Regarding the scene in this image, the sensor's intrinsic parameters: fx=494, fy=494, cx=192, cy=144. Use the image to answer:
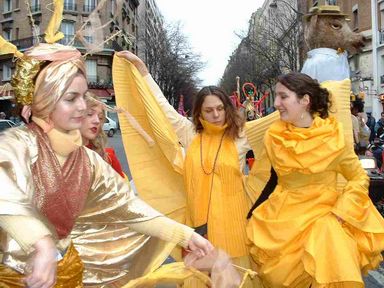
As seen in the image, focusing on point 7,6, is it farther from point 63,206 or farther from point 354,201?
point 63,206

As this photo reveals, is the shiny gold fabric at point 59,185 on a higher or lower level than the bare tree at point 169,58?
lower

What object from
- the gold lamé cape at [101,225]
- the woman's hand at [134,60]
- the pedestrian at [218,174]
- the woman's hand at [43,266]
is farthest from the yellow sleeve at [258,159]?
the woman's hand at [43,266]

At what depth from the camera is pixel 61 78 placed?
1903mm

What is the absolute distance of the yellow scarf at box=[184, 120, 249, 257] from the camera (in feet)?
11.2

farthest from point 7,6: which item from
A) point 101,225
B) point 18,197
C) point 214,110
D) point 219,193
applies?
point 18,197

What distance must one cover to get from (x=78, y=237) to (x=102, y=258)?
0.53 ft

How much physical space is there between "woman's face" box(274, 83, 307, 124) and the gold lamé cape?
1.24m

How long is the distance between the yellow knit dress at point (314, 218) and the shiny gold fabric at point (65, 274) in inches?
49.3

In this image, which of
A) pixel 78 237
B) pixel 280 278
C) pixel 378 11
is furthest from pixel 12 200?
pixel 378 11

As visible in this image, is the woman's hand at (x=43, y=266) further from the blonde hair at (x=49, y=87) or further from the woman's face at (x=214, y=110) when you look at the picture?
the woman's face at (x=214, y=110)

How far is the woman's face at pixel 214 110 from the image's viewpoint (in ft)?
12.0

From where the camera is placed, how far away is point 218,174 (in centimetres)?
350

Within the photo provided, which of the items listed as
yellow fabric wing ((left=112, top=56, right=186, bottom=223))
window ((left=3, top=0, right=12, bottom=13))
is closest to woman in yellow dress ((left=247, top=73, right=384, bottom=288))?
yellow fabric wing ((left=112, top=56, right=186, bottom=223))

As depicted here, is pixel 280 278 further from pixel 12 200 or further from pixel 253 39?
pixel 253 39
